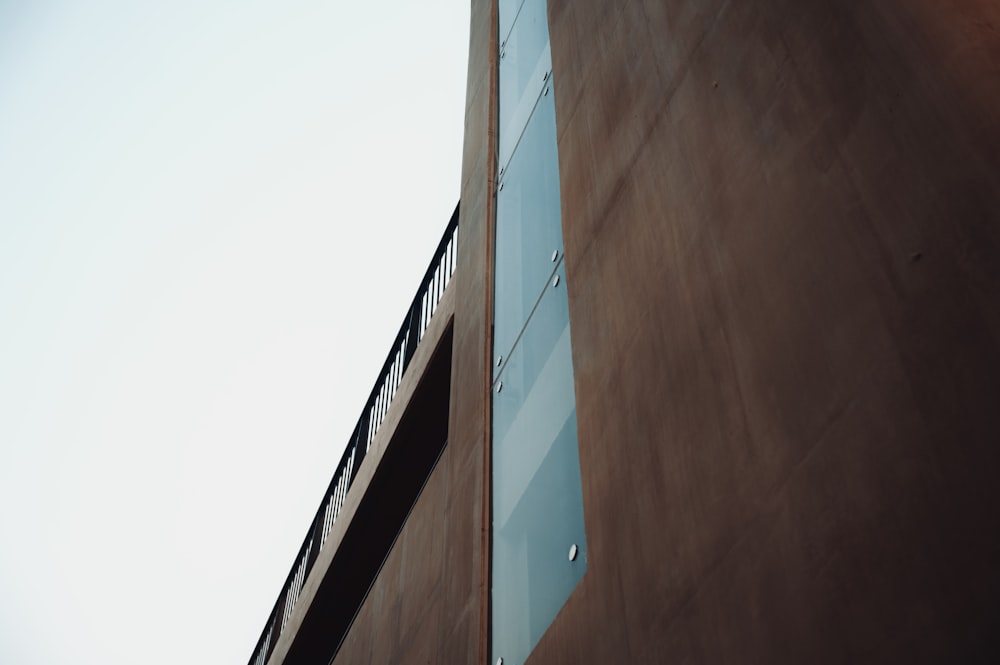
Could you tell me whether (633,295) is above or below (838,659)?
above

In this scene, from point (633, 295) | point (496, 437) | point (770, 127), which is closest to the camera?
point (770, 127)

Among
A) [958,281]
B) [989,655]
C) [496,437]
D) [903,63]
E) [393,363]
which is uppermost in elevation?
[393,363]

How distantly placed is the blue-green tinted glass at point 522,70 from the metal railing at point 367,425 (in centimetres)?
185

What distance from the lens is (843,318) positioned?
2352 millimetres

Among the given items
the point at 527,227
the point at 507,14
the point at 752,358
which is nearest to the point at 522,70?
the point at 507,14

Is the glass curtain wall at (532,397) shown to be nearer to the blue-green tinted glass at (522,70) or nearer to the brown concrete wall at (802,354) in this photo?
the blue-green tinted glass at (522,70)

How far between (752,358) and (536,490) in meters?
1.93

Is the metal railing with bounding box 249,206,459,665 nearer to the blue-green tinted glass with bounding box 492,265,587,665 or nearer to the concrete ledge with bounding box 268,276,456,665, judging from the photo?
the concrete ledge with bounding box 268,276,456,665

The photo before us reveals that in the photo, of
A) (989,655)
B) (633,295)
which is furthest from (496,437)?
(989,655)

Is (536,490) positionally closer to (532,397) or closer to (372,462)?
(532,397)

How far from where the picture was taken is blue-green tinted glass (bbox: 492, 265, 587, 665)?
12.7 ft

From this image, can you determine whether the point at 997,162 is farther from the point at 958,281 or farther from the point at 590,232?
the point at 590,232

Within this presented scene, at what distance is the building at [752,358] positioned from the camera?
198 cm

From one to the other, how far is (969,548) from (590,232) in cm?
268
